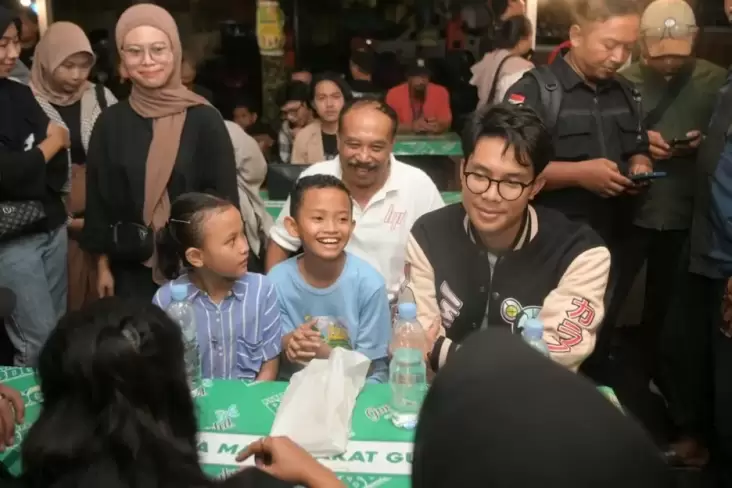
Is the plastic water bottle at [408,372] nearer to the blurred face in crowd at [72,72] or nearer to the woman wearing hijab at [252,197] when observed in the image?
the woman wearing hijab at [252,197]

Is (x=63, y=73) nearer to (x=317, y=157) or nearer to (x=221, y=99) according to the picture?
(x=317, y=157)

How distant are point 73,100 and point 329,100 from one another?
4.48 ft

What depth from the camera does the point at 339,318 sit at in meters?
1.99

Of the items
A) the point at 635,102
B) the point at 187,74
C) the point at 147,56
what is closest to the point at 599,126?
the point at 635,102

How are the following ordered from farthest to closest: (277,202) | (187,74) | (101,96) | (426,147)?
(426,147), (187,74), (277,202), (101,96)

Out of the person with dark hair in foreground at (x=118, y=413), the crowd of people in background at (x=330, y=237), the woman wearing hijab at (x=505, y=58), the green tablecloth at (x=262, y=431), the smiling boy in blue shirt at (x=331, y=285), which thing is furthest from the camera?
the woman wearing hijab at (x=505, y=58)

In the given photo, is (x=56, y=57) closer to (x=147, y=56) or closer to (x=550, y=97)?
(x=147, y=56)

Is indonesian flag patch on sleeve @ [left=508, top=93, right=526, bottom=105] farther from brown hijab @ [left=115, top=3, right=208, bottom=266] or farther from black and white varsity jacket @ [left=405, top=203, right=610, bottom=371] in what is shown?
brown hijab @ [left=115, top=3, right=208, bottom=266]

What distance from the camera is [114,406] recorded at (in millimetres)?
1170

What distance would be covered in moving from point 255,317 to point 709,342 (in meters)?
1.61

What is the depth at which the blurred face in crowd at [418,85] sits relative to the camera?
4492 millimetres

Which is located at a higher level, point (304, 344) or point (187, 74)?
point (187, 74)

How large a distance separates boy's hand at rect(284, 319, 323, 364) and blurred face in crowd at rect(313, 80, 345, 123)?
2118 mm

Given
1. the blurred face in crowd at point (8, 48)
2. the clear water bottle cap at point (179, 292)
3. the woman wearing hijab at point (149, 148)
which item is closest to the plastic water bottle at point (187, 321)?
the clear water bottle cap at point (179, 292)
